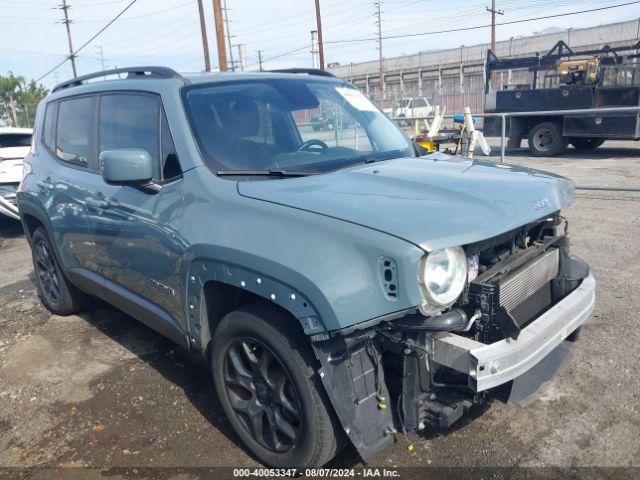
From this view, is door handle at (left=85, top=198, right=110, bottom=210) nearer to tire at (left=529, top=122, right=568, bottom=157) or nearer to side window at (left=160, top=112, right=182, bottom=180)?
side window at (left=160, top=112, right=182, bottom=180)

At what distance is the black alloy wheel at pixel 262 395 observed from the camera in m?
2.61

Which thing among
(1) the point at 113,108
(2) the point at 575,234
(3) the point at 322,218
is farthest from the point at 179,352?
(2) the point at 575,234

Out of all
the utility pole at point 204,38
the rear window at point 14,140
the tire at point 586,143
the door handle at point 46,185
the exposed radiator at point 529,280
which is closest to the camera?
the exposed radiator at point 529,280

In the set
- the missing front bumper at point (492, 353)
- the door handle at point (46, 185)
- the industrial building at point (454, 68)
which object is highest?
the industrial building at point (454, 68)

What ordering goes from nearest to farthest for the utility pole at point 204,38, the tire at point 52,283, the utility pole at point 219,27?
the tire at point 52,283 → the utility pole at point 219,27 → the utility pole at point 204,38

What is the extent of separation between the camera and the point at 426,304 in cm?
219

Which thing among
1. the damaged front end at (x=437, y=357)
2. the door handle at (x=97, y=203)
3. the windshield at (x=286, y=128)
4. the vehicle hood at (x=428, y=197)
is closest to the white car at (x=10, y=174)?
the door handle at (x=97, y=203)

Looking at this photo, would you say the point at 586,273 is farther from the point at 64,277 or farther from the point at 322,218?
the point at 64,277

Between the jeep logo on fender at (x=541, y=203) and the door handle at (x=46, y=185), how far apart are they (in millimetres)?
3572

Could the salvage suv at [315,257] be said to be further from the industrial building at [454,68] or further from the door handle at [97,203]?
the industrial building at [454,68]

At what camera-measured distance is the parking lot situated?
2.87 metres

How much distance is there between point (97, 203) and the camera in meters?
3.72

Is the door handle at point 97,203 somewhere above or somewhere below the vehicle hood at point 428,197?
below

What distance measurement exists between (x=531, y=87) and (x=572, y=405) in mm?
14280
